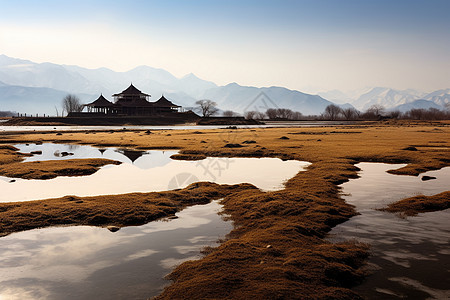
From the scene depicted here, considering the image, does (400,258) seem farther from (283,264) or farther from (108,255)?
(108,255)

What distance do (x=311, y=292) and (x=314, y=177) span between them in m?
17.5

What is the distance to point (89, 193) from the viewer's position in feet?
73.7

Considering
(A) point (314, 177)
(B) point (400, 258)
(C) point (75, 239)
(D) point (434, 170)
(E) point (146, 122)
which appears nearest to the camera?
(B) point (400, 258)

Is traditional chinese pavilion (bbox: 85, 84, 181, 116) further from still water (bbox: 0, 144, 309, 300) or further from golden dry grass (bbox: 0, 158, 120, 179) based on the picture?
still water (bbox: 0, 144, 309, 300)

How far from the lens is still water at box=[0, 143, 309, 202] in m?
23.1

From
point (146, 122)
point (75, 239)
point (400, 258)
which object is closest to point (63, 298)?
point (75, 239)

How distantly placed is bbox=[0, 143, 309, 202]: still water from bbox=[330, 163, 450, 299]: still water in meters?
6.99

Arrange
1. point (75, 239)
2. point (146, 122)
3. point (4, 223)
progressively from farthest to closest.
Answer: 1. point (146, 122)
2. point (4, 223)
3. point (75, 239)

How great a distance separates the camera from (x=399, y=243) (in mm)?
13406

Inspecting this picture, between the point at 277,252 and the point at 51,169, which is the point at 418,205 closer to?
the point at 277,252

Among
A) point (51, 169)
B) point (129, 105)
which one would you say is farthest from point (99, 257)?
point (129, 105)

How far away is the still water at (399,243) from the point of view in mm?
10042

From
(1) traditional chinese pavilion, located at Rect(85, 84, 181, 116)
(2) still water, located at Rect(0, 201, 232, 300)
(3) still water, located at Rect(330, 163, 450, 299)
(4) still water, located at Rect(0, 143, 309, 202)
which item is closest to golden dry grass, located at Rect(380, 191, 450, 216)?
(3) still water, located at Rect(330, 163, 450, 299)

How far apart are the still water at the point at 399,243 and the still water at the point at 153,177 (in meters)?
6.99
